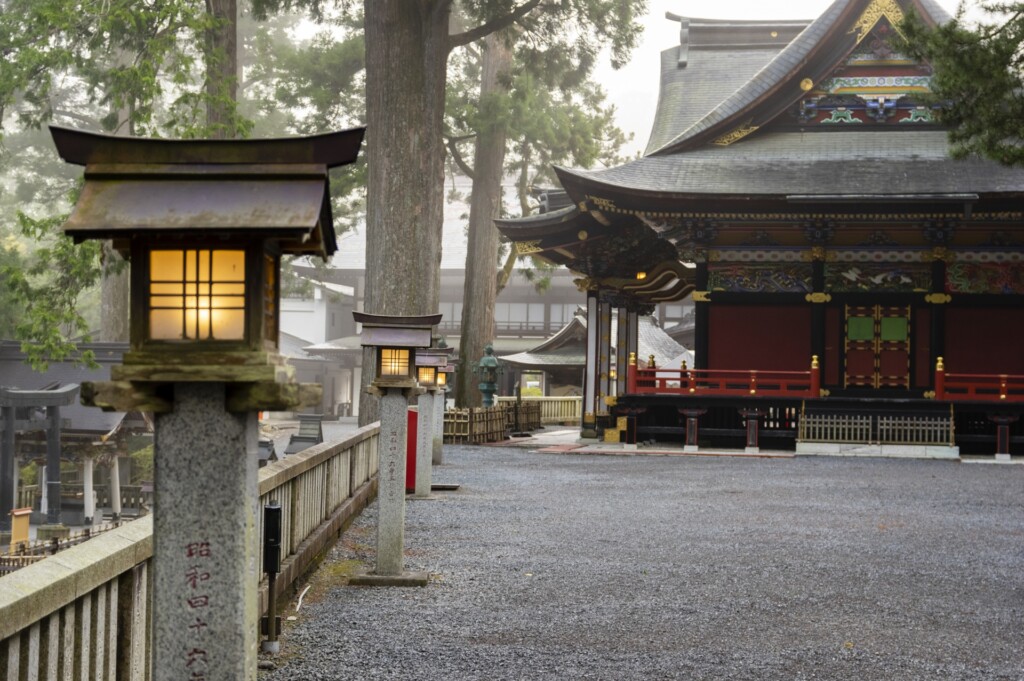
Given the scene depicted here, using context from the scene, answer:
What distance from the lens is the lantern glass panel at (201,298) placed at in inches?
148

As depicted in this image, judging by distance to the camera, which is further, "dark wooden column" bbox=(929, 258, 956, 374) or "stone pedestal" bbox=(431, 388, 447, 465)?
"dark wooden column" bbox=(929, 258, 956, 374)

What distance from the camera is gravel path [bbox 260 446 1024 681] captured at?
6.18 meters

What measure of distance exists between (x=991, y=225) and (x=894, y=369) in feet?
10.1

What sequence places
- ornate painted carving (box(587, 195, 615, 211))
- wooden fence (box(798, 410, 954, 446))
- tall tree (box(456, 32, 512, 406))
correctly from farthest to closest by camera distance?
tall tree (box(456, 32, 512, 406)) → ornate painted carving (box(587, 195, 615, 211)) → wooden fence (box(798, 410, 954, 446))

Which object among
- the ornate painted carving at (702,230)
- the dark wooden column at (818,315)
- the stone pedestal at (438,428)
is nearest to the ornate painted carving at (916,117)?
the dark wooden column at (818,315)

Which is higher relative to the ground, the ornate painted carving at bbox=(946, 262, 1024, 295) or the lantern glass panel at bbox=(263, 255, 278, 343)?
the ornate painted carving at bbox=(946, 262, 1024, 295)

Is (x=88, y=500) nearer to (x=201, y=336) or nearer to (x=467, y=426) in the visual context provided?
(x=467, y=426)

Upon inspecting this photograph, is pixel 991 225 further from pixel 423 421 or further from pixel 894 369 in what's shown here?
pixel 423 421

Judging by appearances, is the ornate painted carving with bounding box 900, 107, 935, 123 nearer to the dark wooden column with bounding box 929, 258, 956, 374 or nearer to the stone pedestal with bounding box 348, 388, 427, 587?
the dark wooden column with bounding box 929, 258, 956, 374

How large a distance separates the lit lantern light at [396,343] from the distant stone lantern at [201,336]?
5.09 metres

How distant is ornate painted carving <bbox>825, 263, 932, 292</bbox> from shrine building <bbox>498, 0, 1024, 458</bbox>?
0.03 metres

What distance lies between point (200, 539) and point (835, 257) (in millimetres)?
19780

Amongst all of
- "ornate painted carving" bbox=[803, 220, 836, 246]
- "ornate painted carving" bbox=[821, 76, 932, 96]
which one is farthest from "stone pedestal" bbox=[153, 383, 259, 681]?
"ornate painted carving" bbox=[821, 76, 932, 96]

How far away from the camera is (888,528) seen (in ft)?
37.0
